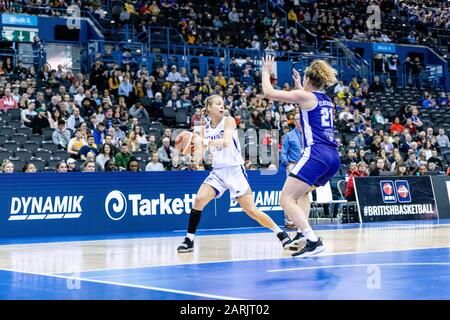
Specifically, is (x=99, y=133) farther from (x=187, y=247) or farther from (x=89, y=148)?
(x=187, y=247)

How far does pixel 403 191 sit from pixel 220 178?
10.6 m

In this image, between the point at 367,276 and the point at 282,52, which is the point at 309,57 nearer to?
the point at 282,52

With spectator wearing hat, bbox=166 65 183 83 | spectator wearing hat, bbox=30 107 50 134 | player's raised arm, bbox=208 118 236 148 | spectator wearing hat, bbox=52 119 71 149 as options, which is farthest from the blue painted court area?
spectator wearing hat, bbox=166 65 183 83

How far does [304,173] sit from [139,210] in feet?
24.6

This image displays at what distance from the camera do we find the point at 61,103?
20.8 m

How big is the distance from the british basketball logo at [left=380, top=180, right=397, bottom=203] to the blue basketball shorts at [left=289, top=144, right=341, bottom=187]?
10.8 m

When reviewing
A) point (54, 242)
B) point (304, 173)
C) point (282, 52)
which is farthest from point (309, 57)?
point (304, 173)

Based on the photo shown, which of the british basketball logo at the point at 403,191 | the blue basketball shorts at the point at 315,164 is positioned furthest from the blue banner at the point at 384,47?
the blue basketball shorts at the point at 315,164

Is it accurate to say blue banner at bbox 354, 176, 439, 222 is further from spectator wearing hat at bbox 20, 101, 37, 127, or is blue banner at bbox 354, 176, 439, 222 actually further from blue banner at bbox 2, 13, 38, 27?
blue banner at bbox 2, 13, 38, 27

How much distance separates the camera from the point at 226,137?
10805 millimetres

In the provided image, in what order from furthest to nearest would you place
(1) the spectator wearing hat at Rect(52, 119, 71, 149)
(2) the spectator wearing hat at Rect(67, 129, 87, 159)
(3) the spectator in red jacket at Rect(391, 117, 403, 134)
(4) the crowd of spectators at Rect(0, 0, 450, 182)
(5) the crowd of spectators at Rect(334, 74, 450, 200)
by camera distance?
(3) the spectator in red jacket at Rect(391, 117, 403, 134), (5) the crowd of spectators at Rect(334, 74, 450, 200), (4) the crowd of spectators at Rect(0, 0, 450, 182), (1) the spectator wearing hat at Rect(52, 119, 71, 149), (2) the spectator wearing hat at Rect(67, 129, 87, 159)

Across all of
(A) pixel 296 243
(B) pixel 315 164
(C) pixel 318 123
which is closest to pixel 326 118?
(C) pixel 318 123

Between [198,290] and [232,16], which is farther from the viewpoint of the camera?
[232,16]

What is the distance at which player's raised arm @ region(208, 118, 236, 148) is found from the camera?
35.0 ft
